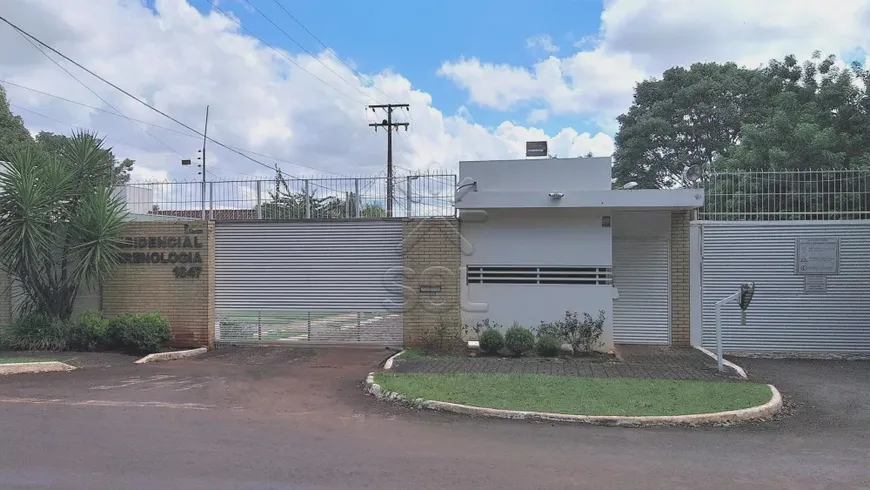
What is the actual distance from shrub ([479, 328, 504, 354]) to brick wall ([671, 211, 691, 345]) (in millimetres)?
4040

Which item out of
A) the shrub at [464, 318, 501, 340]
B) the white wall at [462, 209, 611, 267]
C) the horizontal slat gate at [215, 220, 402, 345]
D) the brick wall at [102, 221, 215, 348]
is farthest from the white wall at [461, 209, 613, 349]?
the brick wall at [102, 221, 215, 348]

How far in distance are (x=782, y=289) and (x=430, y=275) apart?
7320mm

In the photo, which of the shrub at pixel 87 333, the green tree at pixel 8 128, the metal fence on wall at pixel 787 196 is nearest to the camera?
the metal fence on wall at pixel 787 196

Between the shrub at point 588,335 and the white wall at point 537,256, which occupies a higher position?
the white wall at point 537,256

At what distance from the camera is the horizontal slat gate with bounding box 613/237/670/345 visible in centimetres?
1330

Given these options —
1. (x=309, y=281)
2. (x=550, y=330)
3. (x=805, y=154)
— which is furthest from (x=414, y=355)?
(x=805, y=154)

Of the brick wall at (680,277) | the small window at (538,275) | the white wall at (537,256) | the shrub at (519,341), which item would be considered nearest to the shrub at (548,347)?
the shrub at (519,341)

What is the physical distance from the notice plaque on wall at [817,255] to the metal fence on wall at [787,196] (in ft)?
1.65

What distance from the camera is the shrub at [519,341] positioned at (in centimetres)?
1177

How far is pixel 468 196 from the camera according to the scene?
12.8m

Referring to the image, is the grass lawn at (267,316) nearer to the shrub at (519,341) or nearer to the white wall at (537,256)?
the white wall at (537,256)

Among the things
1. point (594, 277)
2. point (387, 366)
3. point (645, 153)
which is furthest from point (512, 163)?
point (645, 153)

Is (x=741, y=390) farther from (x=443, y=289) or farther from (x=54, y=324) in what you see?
(x=54, y=324)

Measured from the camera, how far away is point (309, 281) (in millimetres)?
13805
